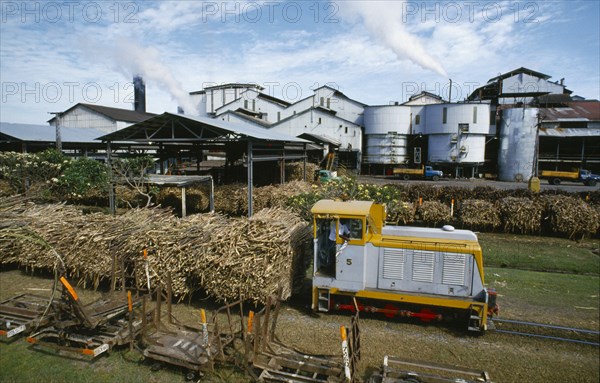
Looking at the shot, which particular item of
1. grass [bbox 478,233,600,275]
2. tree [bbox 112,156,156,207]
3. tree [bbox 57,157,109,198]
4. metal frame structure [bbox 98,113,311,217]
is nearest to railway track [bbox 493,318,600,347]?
grass [bbox 478,233,600,275]

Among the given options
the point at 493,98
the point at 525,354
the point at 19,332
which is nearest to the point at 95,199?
the point at 19,332

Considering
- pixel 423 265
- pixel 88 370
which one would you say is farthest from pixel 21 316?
pixel 423 265

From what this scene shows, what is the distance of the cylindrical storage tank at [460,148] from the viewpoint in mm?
44438

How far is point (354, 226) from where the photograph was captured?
9180 millimetres

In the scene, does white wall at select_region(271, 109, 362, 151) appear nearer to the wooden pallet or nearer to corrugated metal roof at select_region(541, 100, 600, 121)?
corrugated metal roof at select_region(541, 100, 600, 121)

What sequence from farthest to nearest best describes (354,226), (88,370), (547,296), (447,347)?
(547,296)
(354,226)
(447,347)
(88,370)

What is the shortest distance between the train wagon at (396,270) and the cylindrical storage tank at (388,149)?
3981cm

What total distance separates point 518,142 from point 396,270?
41838 mm

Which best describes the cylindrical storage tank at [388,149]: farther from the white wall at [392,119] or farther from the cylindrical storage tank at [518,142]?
the cylindrical storage tank at [518,142]

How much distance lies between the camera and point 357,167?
4953 centimetres

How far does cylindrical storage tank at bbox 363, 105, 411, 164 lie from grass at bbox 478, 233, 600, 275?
30.3 metres

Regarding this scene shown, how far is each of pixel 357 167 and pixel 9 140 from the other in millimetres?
36304

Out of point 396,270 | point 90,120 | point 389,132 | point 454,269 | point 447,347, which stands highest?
point 90,120

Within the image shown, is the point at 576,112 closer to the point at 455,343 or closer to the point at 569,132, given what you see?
the point at 569,132
